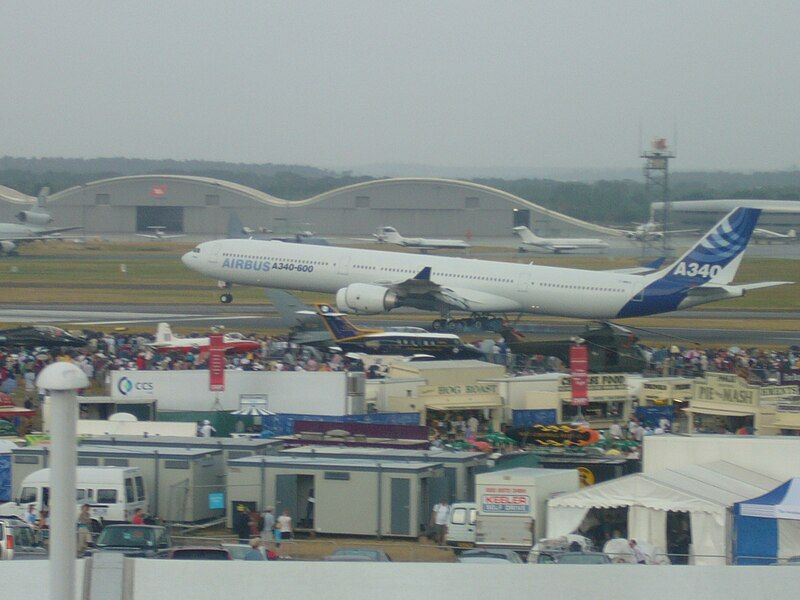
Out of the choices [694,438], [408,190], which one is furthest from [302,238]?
[694,438]

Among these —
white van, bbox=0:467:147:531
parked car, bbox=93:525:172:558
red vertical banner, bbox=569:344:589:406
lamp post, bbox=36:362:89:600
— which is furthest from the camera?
red vertical banner, bbox=569:344:589:406

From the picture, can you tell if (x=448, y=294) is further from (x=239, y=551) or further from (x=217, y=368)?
(x=239, y=551)

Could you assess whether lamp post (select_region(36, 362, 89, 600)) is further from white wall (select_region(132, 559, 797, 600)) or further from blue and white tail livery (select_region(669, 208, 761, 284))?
blue and white tail livery (select_region(669, 208, 761, 284))

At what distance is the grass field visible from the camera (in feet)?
207

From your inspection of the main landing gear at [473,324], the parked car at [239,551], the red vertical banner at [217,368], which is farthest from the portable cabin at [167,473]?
the main landing gear at [473,324]

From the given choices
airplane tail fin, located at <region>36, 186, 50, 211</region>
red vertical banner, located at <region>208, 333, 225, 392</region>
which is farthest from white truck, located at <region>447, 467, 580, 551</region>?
airplane tail fin, located at <region>36, 186, 50, 211</region>

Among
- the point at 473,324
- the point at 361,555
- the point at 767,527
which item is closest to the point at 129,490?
the point at 361,555

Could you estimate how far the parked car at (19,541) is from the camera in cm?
1512

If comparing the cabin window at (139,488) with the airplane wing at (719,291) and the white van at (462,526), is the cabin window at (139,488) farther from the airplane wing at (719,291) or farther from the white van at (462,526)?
the airplane wing at (719,291)

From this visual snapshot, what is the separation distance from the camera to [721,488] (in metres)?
19.1

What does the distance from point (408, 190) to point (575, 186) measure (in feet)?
91.0

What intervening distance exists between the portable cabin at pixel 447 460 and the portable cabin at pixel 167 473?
1.85 m

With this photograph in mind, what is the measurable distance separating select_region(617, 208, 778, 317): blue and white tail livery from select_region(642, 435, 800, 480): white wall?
83.2 ft

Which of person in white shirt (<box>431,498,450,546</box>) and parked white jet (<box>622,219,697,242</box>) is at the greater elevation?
parked white jet (<box>622,219,697,242</box>)
